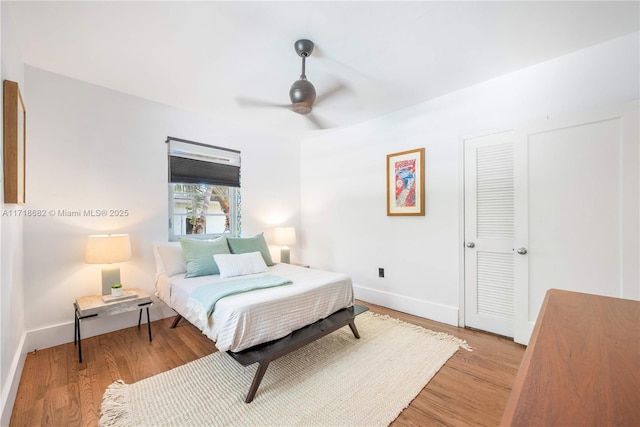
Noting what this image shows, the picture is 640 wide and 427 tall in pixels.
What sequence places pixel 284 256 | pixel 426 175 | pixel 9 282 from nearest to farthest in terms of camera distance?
→ pixel 9 282 → pixel 426 175 → pixel 284 256

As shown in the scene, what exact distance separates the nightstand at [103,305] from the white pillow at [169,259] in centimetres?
32

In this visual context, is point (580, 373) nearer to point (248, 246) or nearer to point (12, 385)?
point (12, 385)

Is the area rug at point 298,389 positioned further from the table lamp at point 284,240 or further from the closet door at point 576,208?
the table lamp at point 284,240

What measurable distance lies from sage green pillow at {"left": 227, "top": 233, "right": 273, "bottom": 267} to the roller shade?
931 millimetres

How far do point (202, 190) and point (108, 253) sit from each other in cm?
134

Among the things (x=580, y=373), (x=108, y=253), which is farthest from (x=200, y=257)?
(x=580, y=373)

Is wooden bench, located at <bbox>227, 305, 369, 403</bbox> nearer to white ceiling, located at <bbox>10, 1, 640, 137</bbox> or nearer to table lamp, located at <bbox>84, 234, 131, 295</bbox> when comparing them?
table lamp, located at <bbox>84, 234, 131, 295</bbox>

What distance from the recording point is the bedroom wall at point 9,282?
1.55m

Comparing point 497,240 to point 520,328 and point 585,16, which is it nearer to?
point 520,328

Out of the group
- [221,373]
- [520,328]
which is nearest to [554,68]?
[520,328]

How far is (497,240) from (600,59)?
166 cm

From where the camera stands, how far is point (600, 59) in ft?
6.97

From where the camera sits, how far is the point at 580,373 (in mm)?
582

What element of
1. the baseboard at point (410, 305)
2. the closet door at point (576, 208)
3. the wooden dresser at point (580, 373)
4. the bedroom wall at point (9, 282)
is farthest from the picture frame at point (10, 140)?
the closet door at point (576, 208)
